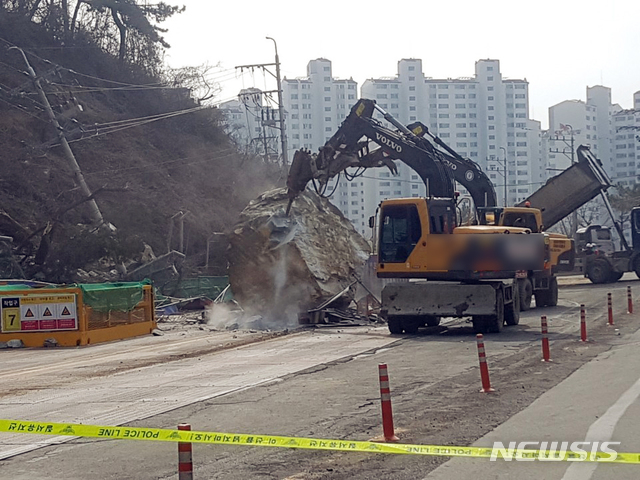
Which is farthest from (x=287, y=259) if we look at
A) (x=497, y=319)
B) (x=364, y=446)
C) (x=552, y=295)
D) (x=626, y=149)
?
(x=626, y=149)

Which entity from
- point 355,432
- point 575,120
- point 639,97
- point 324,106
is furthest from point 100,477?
point 639,97

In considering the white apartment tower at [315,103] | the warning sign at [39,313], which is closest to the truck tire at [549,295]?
the warning sign at [39,313]

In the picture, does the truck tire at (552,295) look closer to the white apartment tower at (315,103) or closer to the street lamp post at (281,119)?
the street lamp post at (281,119)

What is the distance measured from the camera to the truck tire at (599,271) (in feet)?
138

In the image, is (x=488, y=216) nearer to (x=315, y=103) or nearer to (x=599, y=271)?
(x=599, y=271)

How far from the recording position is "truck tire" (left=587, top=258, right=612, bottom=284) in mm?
41975

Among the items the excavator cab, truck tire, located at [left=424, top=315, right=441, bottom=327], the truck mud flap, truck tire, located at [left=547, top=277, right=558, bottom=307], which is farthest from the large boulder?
truck tire, located at [left=547, top=277, right=558, bottom=307]

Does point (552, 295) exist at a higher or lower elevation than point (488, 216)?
lower

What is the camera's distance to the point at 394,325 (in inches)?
875

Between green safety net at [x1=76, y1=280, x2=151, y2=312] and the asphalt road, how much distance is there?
2.84m

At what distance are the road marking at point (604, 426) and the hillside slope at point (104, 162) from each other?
27.5 metres

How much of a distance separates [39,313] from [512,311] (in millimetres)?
13550

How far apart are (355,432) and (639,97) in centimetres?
18637

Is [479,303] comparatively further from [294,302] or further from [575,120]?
[575,120]
